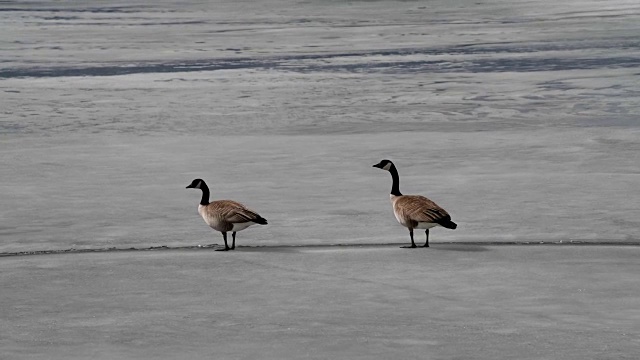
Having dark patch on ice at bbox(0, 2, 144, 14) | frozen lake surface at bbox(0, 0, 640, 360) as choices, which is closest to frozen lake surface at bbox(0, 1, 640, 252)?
frozen lake surface at bbox(0, 0, 640, 360)

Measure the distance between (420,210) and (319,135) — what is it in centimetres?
716

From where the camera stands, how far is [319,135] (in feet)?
53.3

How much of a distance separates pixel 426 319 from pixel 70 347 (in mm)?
1750

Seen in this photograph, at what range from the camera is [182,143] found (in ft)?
51.9

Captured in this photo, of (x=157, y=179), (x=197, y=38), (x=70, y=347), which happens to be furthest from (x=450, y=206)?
(x=197, y=38)

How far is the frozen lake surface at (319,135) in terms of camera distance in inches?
418

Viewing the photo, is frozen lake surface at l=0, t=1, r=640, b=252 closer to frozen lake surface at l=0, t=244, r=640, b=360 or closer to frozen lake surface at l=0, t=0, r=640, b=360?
frozen lake surface at l=0, t=0, r=640, b=360

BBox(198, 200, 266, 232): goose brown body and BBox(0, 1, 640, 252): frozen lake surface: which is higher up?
BBox(0, 1, 640, 252): frozen lake surface

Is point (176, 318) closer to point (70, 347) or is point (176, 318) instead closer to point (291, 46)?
point (70, 347)

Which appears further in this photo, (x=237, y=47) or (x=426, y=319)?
(x=237, y=47)

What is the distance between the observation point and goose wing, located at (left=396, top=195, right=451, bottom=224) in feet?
29.7

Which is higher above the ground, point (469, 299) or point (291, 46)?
point (291, 46)

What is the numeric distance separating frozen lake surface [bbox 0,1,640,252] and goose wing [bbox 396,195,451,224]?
57 cm

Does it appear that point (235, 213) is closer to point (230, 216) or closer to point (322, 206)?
point (230, 216)
